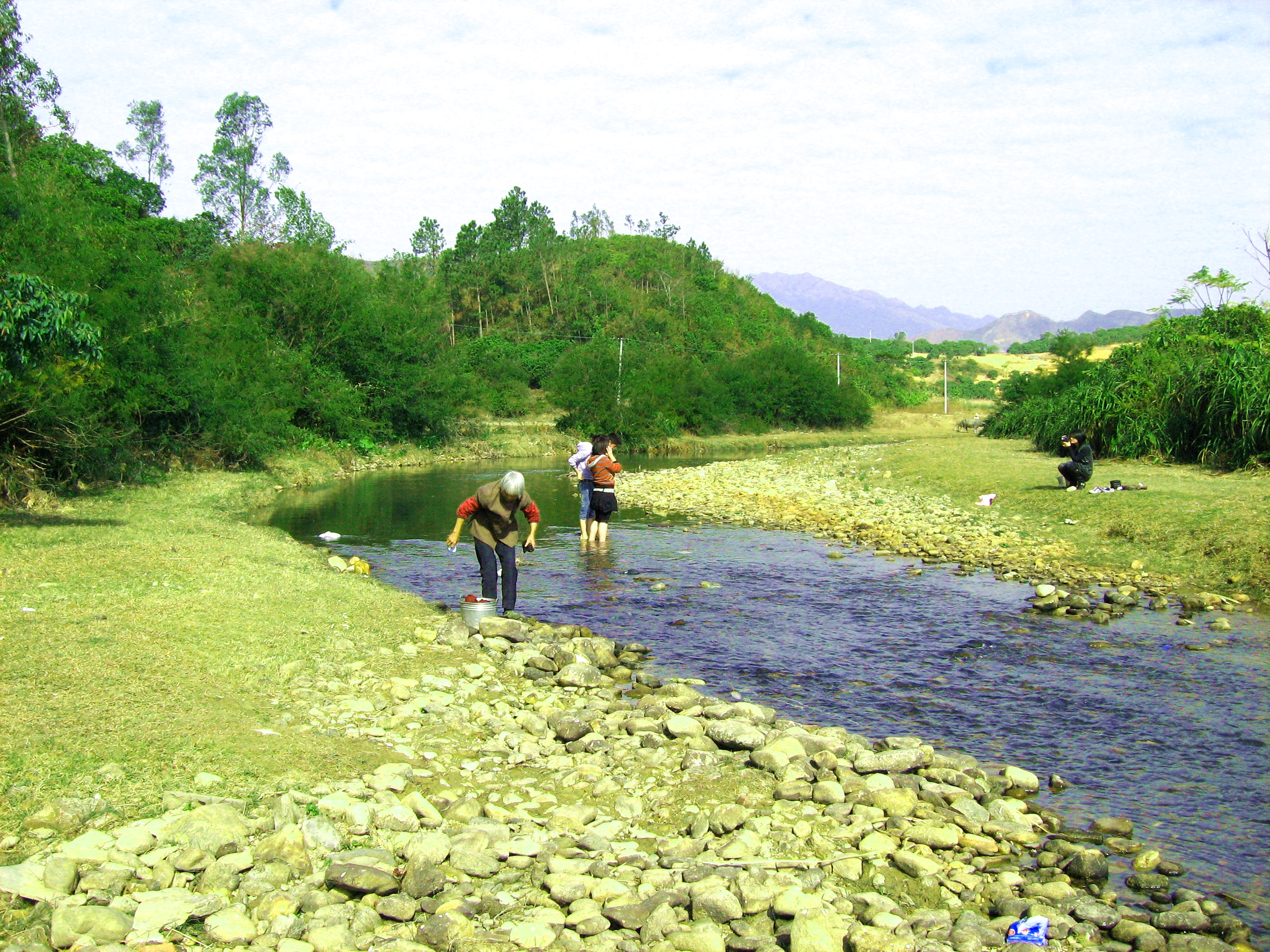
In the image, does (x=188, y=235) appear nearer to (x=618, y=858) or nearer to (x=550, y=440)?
(x=550, y=440)

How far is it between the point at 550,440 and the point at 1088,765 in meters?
47.8

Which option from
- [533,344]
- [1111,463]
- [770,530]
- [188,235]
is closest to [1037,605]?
[770,530]

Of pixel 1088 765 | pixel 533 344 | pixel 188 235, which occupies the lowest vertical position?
pixel 1088 765

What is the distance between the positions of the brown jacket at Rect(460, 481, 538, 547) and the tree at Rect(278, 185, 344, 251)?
36.3 meters

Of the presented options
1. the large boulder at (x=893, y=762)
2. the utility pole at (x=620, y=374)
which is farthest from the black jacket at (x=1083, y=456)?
the utility pole at (x=620, y=374)

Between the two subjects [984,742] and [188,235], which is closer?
[984,742]

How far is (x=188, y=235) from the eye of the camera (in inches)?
2340

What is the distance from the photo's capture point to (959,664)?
1100 cm

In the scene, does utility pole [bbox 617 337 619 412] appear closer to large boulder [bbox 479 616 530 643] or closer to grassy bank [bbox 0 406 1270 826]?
grassy bank [bbox 0 406 1270 826]

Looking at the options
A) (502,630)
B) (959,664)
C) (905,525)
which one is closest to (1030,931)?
(959,664)

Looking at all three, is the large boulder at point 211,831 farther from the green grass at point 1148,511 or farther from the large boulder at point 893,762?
the green grass at point 1148,511

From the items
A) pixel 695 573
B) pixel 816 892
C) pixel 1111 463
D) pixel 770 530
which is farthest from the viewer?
pixel 1111 463

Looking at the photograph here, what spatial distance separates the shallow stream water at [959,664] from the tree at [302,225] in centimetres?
2990

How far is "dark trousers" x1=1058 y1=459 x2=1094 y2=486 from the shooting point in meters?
21.5
